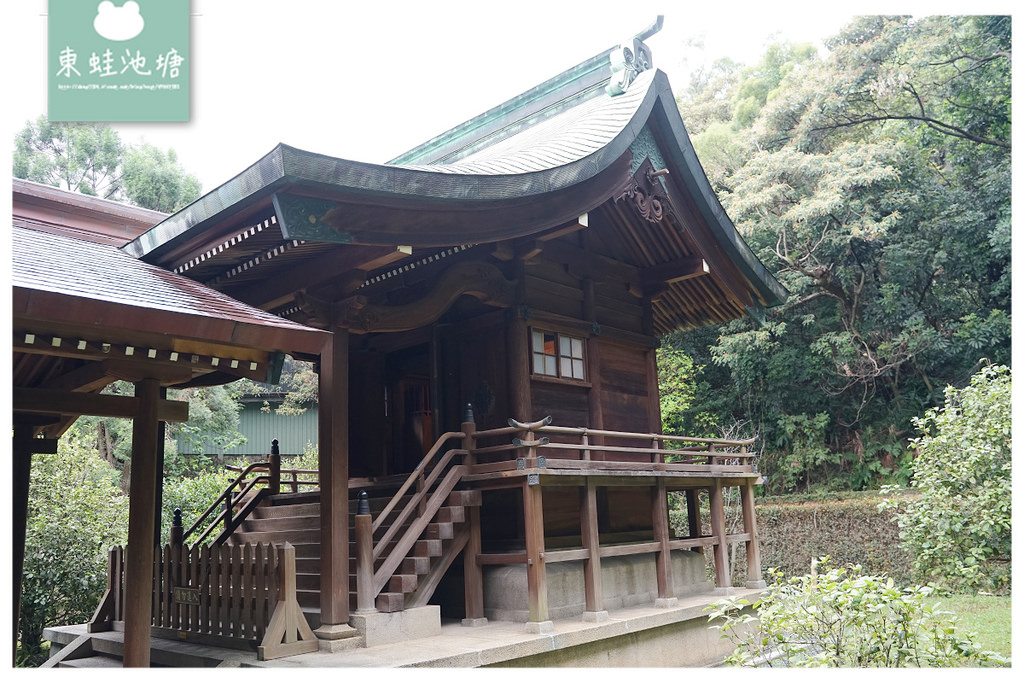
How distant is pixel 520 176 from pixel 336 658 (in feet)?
14.4

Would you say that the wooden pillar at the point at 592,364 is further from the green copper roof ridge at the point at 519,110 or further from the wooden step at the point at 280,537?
the wooden step at the point at 280,537

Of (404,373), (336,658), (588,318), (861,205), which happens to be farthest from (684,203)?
(861,205)

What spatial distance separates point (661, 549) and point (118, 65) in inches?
281

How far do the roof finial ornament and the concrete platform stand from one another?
6166 mm

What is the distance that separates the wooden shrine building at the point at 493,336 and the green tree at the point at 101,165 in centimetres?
1358

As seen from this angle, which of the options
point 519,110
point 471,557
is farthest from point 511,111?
point 471,557

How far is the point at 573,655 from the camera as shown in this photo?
762 cm

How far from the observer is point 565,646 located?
738 cm

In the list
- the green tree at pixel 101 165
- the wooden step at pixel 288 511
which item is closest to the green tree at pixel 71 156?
the green tree at pixel 101 165

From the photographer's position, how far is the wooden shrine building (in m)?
6.80

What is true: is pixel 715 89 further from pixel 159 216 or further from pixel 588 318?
pixel 159 216

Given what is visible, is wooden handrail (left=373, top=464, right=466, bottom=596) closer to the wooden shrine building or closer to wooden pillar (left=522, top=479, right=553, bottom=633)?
the wooden shrine building

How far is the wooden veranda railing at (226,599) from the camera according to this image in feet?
21.1

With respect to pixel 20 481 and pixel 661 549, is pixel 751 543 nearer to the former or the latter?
pixel 661 549
